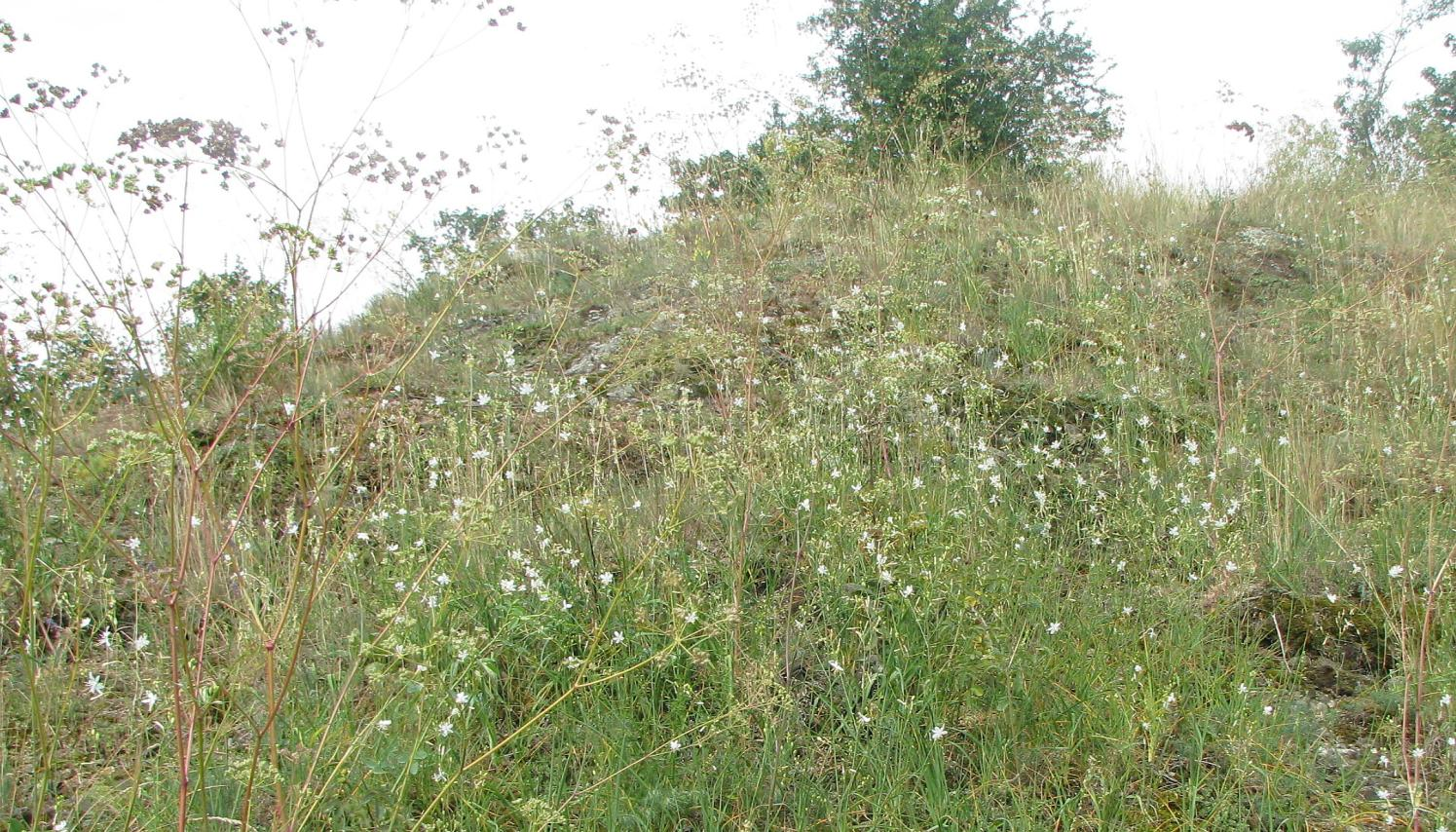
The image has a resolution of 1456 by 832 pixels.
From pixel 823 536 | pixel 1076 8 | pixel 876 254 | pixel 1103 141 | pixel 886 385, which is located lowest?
pixel 823 536

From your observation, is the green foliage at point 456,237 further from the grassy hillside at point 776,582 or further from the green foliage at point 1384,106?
the green foliage at point 1384,106

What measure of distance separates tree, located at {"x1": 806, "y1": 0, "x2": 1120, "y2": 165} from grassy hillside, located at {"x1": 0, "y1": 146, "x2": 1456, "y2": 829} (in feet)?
11.3

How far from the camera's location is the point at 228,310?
189 inches

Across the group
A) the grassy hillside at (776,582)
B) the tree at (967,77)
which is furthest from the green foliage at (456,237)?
the tree at (967,77)

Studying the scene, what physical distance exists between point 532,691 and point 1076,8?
990 centimetres

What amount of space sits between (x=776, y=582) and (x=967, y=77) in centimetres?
733

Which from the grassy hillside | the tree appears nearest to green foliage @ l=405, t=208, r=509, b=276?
the grassy hillside

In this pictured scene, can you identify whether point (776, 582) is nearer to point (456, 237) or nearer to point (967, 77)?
point (456, 237)

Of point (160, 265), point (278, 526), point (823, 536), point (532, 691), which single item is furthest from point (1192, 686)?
point (278, 526)

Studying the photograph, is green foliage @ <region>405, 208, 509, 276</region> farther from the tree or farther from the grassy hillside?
the tree

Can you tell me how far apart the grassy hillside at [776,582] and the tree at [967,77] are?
11.3 feet

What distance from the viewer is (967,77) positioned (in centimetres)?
909

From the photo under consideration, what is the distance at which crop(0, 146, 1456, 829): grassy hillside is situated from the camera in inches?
89.0

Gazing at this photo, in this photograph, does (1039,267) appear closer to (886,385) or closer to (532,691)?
(886,385)
